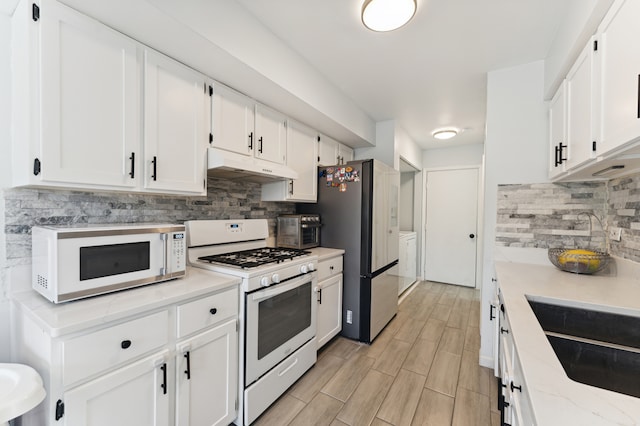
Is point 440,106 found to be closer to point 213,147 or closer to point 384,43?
point 384,43

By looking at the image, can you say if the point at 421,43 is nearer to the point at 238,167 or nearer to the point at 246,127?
the point at 246,127

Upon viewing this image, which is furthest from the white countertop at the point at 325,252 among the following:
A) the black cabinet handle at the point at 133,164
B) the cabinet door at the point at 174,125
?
the black cabinet handle at the point at 133,164

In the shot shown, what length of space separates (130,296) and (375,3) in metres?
1.99

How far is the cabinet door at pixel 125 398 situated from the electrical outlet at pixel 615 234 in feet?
9.15

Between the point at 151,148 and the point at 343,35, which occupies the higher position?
the point at 343,35

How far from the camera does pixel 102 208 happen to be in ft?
5.25

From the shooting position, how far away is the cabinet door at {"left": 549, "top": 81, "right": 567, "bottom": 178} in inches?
68.4

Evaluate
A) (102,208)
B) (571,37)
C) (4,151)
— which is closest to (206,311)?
(102,208)

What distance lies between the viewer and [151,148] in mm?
1553

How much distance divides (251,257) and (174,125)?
3.44ft

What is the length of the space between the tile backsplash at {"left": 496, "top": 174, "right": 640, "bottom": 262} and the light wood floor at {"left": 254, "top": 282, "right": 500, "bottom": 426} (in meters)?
1.17


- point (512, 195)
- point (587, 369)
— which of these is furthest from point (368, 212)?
point (587, 369)

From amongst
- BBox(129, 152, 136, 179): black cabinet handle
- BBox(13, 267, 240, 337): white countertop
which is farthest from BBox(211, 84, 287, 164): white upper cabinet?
BBox(13, 267, 240, 337): white countertop

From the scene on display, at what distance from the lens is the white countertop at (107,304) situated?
995mm
